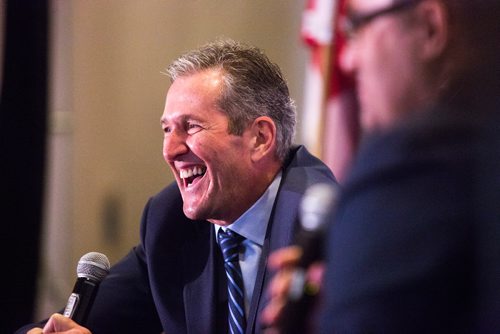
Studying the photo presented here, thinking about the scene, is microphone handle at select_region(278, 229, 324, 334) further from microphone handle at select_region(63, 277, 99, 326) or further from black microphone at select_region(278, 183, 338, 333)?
microphone handle at select_region(63, 277, 99, 326)

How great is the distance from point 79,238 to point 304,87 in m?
1.29

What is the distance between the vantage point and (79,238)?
3.13 metres

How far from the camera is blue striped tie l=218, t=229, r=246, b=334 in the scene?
143 centimetres

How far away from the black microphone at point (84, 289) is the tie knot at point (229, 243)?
301mm

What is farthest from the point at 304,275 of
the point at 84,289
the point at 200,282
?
the point at 200,282

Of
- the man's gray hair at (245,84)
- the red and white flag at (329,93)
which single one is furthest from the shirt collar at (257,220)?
the red and white flag at (329,93)

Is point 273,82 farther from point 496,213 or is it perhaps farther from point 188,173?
point 496,213

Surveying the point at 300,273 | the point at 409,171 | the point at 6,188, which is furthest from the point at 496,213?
the point at 6,188

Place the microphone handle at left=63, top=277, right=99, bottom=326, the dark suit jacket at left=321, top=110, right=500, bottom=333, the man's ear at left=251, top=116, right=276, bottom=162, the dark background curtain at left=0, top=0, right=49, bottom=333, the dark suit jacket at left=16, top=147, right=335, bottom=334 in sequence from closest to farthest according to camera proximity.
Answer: the dark suit jacket at left=321, top=110, right=500, bottom=333, the microphone handle at left=63, top=277, right=99, bottom=326, the dark suit jacket at left=16, top=147, right=335, bottom=334, the man's ear at left=251, top=116, right=276, bottom=162, the dark background curtain at left=0, top=0, right=49, bottom=333

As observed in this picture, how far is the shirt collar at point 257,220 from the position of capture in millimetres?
1531

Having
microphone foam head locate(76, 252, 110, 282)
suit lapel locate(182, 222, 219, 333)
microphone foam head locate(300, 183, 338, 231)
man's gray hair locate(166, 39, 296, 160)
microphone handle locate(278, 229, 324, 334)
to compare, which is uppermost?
man's gray hair locate(166, 39, 296, 160)

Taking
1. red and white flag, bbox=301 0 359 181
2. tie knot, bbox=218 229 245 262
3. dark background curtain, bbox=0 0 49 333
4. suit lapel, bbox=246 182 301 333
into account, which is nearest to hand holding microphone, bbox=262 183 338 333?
suit lapel, bbox=246 182 301 333

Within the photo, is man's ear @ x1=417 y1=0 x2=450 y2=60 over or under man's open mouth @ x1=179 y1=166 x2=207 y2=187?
over

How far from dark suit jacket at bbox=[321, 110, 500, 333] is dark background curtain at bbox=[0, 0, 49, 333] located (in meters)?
2.19
